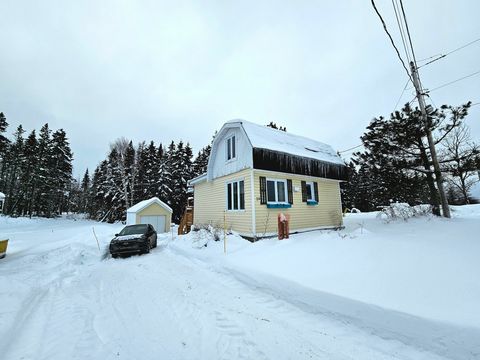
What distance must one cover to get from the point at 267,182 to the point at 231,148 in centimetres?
325

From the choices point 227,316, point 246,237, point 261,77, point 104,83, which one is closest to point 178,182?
point 104,83

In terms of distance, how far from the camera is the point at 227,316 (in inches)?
140

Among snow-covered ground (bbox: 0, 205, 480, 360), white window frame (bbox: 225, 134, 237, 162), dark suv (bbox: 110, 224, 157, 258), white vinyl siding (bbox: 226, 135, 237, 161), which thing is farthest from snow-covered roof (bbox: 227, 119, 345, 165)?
dark suv (bbox: 110, 224, 157, 258)

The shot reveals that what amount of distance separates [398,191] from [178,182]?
27.0 m

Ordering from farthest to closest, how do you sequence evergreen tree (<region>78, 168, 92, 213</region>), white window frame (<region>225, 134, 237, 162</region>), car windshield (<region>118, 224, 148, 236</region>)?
evergreen tree (<region>78, 168, 92, 213</region>)
white window frame (<region>225, 134, 237, 162</region>)
car windshield (<region>118, 224, 148, 236</region>)

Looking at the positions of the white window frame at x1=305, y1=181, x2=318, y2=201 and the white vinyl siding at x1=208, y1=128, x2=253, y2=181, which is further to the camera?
the white window frame at x1=305, y1=181, x2=318, y2=201

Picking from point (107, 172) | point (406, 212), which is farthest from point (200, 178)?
point (107, 172)

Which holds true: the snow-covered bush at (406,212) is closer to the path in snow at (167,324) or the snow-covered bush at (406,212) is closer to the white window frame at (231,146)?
the white window frame at (231,146)

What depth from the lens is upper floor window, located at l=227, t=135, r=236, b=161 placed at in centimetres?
1216

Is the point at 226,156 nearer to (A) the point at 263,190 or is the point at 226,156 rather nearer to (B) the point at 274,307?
(A) the point at 263,190

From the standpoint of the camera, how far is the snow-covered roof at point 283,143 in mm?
10656

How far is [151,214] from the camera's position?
64.2ft

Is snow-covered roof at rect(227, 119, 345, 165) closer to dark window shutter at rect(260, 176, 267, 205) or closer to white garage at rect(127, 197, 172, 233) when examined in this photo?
dark window shutter at rect(260, 176, 267, 205)

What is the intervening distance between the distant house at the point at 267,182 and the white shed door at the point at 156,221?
7.22 meters
